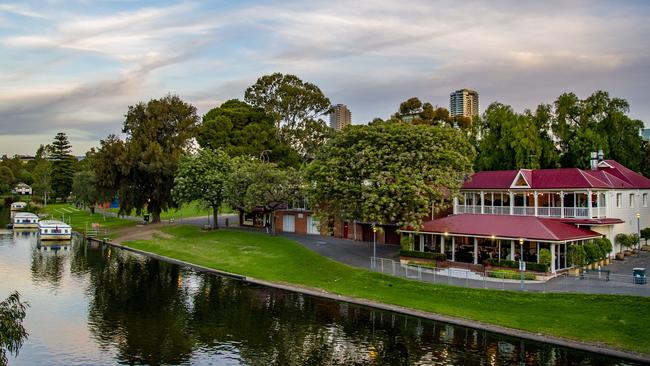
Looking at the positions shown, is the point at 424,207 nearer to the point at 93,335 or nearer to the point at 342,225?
the point at 342,225

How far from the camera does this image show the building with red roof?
43.0m

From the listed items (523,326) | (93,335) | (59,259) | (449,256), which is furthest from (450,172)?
(59,259)

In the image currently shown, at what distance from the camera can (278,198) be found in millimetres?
63344

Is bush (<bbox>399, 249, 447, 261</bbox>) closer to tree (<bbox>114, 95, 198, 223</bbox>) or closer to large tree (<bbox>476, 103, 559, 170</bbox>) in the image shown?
large tree (<bbox>476, 103, 559, 170</bbox>)

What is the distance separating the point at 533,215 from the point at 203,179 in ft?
138

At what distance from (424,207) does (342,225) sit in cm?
2008

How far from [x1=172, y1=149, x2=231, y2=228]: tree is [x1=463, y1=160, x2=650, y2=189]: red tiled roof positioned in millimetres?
33393

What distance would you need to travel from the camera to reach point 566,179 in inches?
1881

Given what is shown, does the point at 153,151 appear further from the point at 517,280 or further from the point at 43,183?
the point at 43,183

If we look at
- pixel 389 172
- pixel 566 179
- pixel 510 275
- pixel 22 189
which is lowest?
pixel 510 275

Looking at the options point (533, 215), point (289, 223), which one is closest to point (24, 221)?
point (289, 223)

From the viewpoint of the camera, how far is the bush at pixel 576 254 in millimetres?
41219

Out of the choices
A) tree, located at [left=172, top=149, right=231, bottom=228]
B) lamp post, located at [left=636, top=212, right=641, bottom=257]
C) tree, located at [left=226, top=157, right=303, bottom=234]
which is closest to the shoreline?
tree, located at [left=226, top=157, right=303, bottom=234]

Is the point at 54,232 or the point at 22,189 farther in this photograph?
the point at 22,189
